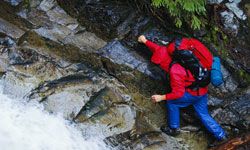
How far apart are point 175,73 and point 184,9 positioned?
1.47 m

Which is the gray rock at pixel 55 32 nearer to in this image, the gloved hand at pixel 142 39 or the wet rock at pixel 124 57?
the wet rock at pixel 124 57

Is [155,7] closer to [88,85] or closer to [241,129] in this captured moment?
[88,85]

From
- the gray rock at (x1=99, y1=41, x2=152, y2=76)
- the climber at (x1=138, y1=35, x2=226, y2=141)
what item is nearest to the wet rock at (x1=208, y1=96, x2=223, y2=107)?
the climber at (x1=138, y1=35, x2=226, y2=141)

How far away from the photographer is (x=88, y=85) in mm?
8047

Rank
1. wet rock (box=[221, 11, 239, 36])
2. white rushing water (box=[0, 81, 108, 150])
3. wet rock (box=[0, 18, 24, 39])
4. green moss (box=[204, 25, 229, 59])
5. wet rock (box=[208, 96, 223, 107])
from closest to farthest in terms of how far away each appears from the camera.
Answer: white rushing water (box=[0, 81, 108, 150]) < wet rock (box=[0, 18, 24, 39]) < wet rock (box=[208, 96, 223, 107]) < green moss (box=[204, 25, 229, 59]) < wet rock (box=[221, 11, 239, 36])

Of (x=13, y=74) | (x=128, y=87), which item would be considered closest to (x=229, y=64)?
(x=128, y=87)

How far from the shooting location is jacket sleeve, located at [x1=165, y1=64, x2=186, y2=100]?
755 centimetres

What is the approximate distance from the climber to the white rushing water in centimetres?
128

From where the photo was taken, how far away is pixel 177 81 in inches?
298

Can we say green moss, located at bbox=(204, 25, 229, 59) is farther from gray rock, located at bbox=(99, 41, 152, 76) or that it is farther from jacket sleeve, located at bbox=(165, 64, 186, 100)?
jacket sleeve, located at bbox=(165, 64, 186, 100)

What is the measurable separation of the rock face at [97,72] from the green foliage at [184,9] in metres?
0.48

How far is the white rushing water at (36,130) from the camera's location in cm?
735

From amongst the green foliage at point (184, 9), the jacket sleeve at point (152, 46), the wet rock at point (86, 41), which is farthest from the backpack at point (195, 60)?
the wet rock at point (86, 41)

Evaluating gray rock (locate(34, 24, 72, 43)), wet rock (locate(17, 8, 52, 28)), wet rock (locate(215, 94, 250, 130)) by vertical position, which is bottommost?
wet rock (locate(215, 94, 250, 130))
